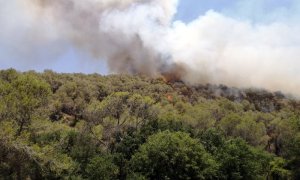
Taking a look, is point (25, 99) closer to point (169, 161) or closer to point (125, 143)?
point (169, 161)

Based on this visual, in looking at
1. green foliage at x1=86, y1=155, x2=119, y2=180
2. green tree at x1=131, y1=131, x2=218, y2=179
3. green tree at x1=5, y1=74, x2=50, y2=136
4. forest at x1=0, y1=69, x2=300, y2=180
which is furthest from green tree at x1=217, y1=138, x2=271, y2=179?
green tree at x1=5, y1=74, x2=50, y2=136

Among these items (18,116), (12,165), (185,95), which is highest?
(185,95)

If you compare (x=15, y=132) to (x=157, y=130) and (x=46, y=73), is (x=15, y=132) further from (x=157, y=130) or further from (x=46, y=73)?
(x=46, y=73)

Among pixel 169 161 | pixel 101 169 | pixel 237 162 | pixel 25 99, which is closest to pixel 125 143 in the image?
pixel 169 161

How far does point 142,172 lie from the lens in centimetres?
6838

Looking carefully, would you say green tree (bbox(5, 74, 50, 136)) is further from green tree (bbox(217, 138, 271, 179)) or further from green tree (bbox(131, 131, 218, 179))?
green tree (bbox(217, 138, 271, 179))

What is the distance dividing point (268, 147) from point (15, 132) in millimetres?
79117

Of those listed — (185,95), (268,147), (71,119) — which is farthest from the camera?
(185,95)

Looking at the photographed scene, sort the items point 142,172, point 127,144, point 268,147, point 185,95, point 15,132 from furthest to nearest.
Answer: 1. point 185,95
2. point 268,147
3. point 127,144
4. point 142,172
5. point 15,132

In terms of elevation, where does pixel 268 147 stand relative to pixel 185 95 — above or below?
below

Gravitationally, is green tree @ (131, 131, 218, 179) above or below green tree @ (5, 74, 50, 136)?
below

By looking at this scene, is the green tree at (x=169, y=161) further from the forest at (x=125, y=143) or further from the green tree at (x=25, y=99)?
the green tree at (x=25, y=99)

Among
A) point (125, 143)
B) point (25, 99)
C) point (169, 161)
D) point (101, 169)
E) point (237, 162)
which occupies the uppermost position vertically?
point (25, 99)

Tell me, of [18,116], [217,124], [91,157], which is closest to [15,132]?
[18,116]
